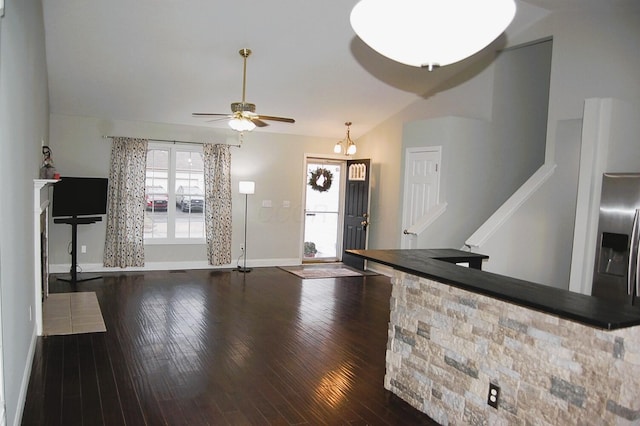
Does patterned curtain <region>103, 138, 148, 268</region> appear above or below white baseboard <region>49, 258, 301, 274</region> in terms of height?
above

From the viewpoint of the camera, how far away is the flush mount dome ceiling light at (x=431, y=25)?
146 centimetres

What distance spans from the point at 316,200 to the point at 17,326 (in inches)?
267

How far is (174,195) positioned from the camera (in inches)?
314

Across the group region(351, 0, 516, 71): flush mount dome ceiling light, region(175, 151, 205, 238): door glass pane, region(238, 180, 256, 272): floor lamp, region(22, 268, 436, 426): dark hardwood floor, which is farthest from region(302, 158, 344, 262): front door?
region(351, 0, 516, 71): flush mount dome ceiling light

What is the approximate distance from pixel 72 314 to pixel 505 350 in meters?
4.60

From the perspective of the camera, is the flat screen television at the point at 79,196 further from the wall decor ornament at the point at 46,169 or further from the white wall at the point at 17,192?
the white wall at the point at 17,192

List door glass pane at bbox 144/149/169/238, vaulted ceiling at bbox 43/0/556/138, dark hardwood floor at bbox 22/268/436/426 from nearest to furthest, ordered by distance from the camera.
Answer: dark hardwood floor at bbox 22/268/436/426
vaulted ceiling at bbox 43/0/556/138
door glass pane at bbox 144/149/169/238

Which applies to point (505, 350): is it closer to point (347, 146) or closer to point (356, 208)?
point (356, 208)

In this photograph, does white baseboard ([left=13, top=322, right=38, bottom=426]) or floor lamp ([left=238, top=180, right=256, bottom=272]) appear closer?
white baseboard ([left=13, top=322, right=38, bottom=426])

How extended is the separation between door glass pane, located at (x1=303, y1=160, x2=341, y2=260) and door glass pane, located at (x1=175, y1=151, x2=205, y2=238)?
2221 millimetres

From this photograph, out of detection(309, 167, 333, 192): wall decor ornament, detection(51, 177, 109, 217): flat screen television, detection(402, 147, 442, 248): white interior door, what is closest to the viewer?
detection(402, 147, 442, 248): white interior door

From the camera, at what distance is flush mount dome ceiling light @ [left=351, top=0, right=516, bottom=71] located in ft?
4.79

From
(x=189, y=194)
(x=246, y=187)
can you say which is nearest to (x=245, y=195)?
(x=246, y=187)

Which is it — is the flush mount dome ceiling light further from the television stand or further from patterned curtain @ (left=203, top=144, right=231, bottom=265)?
patterned curtain @ (left=203, top=144, right=231, bottom=265)
